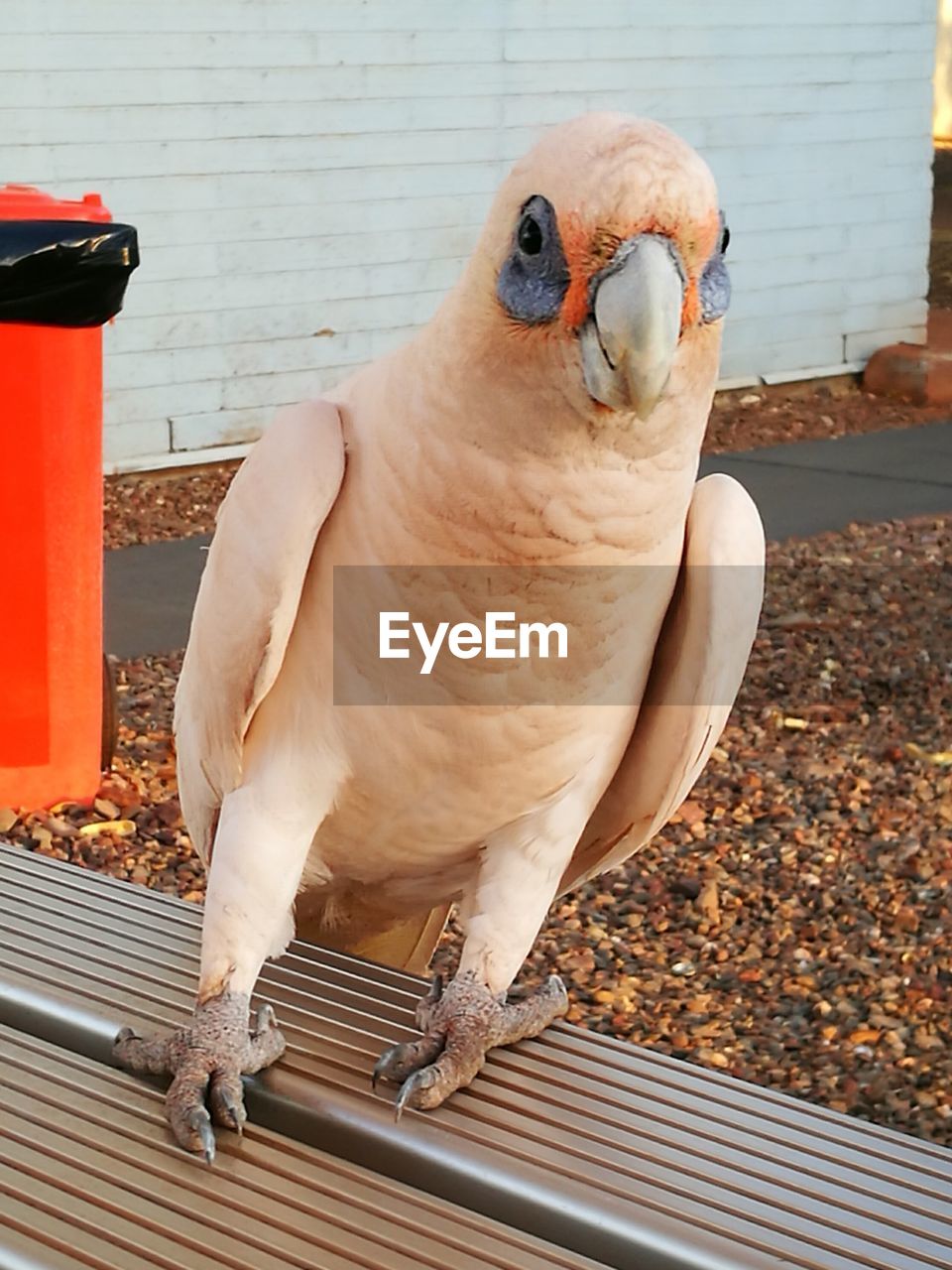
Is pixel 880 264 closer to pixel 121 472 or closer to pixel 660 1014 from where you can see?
pixel 121 472

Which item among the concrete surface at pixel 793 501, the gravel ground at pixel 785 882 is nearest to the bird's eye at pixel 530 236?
the gravel ground at pixel 785 882

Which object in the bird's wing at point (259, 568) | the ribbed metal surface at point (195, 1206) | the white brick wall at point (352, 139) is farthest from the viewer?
the white brick wall at point (352, 139)

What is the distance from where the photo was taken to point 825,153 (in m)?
9.11

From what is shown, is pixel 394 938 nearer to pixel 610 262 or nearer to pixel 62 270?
pixel 610 262

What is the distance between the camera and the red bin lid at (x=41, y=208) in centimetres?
341

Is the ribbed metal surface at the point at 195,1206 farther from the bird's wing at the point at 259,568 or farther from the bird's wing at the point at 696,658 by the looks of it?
the bird's wing at the point at 696,658

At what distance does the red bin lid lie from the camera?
11.2 feet

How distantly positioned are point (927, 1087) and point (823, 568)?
312 cm

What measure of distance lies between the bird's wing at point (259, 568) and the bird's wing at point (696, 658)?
45 cm

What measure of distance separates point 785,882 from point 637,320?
2.44m

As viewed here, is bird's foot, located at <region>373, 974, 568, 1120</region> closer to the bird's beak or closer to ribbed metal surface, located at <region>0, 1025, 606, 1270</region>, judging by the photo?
ribbed metal surface, located at <region>0, 1025, 606, 1270</region>

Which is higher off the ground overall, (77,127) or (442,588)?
(77,127)

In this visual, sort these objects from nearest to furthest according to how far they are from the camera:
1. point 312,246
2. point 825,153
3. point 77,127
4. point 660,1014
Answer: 1. point 660,1014
2. point 77,127
3. point 312,246
4. point 825,153

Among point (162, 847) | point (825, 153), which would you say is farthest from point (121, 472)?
point (825, 153)
